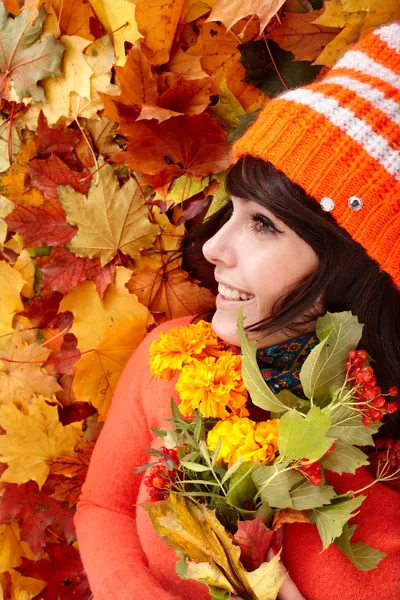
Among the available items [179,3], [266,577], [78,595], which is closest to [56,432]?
[78,595]

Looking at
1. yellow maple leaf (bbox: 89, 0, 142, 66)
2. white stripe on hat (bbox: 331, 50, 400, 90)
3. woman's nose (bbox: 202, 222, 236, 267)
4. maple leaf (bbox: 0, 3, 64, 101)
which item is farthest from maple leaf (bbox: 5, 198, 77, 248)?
white stripe on hat (bbox: 331, 50, 400, 90)

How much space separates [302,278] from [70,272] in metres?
0.63

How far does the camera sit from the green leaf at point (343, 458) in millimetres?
881

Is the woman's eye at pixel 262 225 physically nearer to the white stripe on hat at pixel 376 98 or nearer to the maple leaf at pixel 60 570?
the white stripe on hat at pixel 376 98

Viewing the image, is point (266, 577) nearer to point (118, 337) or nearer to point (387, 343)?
point (387, 343)

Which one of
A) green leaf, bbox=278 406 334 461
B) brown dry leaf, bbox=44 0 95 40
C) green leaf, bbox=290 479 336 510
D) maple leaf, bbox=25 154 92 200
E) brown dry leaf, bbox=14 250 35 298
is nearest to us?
green leaf, bbox=278 406 334 461

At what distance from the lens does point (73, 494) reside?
5.00 ft

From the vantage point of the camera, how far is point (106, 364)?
4.65ft

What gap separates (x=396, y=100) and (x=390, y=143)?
77 millimetres

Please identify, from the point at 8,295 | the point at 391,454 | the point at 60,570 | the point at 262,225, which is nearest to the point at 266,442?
the point at 391,454

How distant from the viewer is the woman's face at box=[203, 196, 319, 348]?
0.95 m

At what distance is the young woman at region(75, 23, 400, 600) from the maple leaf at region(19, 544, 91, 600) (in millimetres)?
395

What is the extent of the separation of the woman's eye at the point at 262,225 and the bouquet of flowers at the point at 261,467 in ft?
0.58

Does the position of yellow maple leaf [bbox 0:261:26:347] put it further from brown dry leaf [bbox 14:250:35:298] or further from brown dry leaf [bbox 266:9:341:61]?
brown dry leaf [bbox 266:9:341:61]
